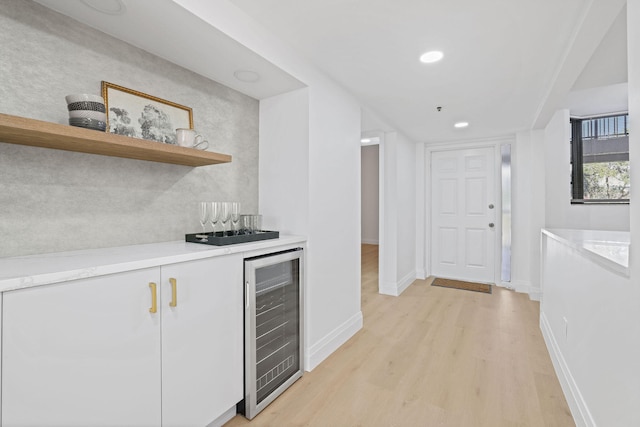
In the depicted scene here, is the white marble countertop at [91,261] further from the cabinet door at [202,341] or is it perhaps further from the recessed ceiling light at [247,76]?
the recessed ceiling light at [247,76]

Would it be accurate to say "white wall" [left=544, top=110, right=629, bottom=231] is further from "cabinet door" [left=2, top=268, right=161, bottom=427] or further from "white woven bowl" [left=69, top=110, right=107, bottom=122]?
"white woven bowl" [left=69, top=110, right=107, bottom=122]

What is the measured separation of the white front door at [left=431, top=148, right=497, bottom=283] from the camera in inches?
182

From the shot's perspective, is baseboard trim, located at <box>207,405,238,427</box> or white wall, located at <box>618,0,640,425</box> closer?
white wall, located at <box>618,0,640,425</box>

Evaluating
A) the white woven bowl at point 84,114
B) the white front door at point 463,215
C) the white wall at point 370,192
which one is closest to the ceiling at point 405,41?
the white woven bowl at point 84,114

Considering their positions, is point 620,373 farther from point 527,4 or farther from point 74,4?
point 74,4

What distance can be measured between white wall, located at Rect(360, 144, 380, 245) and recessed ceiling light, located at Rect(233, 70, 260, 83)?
6.44 metres

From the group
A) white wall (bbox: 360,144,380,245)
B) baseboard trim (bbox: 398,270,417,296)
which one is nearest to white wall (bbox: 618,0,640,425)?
baseboard trim (bbox: 398,270,417,296)

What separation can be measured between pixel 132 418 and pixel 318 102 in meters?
2.16

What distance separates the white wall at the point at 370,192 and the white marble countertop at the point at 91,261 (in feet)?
22.7

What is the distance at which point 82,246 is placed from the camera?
1.45 metres

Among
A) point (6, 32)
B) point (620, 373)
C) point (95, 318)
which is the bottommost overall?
point (620, 373)

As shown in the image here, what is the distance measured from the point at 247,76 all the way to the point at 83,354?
5.83 ft

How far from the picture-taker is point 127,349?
1.19 meters

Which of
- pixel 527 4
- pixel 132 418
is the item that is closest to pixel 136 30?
pixel 132 418
